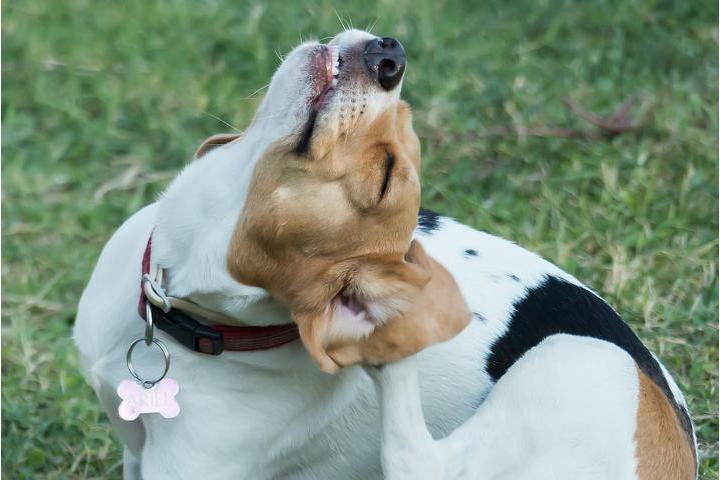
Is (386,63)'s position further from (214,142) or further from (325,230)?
(214,142)

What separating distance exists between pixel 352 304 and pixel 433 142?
3.07 metres

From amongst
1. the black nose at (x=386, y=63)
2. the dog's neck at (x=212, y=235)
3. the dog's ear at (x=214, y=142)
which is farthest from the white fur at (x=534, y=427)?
the dog's ear at (x=214, y=142)

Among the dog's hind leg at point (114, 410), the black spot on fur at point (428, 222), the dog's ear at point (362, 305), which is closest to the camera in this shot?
the dog's ear at point (362, 305)

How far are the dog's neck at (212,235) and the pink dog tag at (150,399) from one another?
24 cm

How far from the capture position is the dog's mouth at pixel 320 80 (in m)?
3.01

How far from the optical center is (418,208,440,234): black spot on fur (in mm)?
3710

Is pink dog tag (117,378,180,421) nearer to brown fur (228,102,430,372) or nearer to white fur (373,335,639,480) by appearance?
brown fur (228,102,430,372)

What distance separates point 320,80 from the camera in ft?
10.0

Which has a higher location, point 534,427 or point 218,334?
point 218,334

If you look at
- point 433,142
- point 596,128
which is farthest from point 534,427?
point 596,128

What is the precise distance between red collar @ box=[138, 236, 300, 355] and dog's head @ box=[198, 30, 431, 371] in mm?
188

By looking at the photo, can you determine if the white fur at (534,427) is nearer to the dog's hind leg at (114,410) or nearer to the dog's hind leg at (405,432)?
the dog's hind leg at (405,432)

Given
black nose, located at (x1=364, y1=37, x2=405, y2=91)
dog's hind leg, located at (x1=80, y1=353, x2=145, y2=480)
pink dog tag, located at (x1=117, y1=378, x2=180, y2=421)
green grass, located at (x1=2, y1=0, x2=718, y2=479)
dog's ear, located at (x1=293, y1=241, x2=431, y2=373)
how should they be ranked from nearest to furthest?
1. dog's ear, located at (x1=293, y1=241, x2=431, y2=373)
2. black nose, located at (x1=364, y1=37, x2=405, y2=91)
3. pink dog tag, located at (x1=117, y1=378, x2=180, y2=421)
4. dog's hind leg, located at (x1=80, y1=353, x2=145, y2=480)
5. green grass, located at (x1=2, y1=0, x2=718, y2=479)

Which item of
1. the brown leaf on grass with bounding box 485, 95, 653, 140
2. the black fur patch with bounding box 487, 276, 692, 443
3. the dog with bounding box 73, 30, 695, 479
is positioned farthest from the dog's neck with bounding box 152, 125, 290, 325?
the brown leaf on grass with bounding box 485, 95, 653, 140
